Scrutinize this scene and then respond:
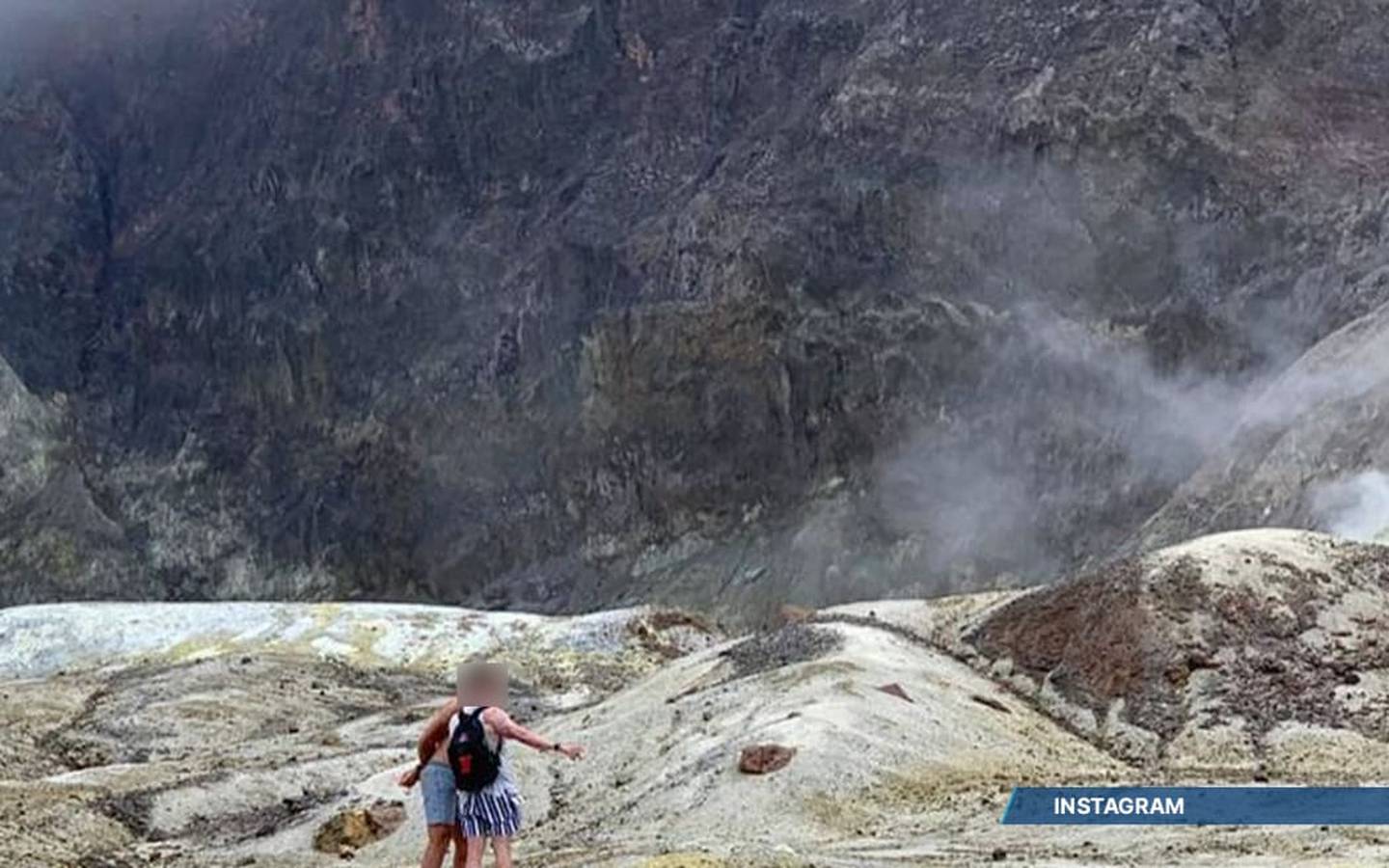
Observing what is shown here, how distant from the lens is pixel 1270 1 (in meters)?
88.0

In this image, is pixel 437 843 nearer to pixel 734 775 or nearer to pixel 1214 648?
pixel 734 775

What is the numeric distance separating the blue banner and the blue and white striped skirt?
24.5ft

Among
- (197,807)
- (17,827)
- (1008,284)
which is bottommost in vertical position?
(1008,284)

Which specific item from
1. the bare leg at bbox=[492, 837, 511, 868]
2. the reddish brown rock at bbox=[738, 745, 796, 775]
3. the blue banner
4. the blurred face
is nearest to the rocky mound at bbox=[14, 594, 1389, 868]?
the reddish brown rock at bbox=[738, 745, 796, 775]

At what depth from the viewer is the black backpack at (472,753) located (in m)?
14.8

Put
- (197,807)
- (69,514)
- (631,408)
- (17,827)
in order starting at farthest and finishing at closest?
(69,514), (631,408), (197,807), (17,827)

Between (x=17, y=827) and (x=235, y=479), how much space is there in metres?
79.9

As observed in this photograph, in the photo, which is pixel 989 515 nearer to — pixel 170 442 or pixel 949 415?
pixel 949 415

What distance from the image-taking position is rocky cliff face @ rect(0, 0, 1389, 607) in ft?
269

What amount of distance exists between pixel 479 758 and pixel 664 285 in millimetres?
81341

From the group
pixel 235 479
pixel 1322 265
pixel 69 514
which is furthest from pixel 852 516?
pixel 69 514

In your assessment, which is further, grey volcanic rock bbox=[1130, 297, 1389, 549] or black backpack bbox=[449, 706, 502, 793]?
grey volcanic rock bbox=[1130, 297, 1389, 549]

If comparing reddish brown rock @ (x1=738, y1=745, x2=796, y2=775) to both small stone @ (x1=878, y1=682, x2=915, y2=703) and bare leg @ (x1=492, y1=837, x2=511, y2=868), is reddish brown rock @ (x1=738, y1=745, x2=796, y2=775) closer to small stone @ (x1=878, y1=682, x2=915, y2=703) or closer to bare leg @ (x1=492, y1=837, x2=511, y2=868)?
small stone @ (x1=878, y1=682, x2=915, y2=703)

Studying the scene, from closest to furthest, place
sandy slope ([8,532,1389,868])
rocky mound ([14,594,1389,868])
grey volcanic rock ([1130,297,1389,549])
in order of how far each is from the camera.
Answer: rocky mound ([14,594,1389,868])
sandy slope ([8,532,1389,868])
grey volcanic rock ([1130,297,1389,549])
